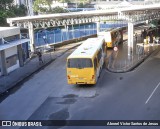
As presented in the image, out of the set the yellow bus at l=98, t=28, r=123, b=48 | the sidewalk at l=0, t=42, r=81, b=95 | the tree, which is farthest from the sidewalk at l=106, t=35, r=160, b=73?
the tree

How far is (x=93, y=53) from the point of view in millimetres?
24125

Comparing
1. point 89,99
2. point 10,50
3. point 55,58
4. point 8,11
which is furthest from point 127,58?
point 8,11

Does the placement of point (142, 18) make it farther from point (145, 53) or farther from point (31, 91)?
point (31, 91)

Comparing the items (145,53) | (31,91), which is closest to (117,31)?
(145,53)

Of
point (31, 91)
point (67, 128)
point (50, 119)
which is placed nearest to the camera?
point (67, 128)

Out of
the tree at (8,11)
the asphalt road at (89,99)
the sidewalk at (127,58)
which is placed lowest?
the asphalt road at (89,99)

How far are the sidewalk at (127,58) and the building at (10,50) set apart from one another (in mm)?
8830

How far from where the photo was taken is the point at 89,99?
68.3 ft

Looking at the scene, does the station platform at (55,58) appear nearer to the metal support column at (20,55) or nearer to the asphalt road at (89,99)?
the metal support column at (20,55)

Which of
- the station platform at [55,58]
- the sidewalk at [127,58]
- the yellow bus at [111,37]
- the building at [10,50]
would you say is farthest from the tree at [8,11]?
the sidewalk at [127,58]

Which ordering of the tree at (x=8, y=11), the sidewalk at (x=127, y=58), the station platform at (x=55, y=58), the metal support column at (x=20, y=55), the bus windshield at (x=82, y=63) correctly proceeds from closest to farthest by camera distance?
the bus windshield at (x=82, y=63), the station platform at (x=55, y=58), the sidewalk at (x=127, y=58), the metal support column at (x=20, y=55), the tree at (x=8, y=11)

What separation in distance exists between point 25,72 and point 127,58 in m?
10.6

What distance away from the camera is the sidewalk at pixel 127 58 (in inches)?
1138

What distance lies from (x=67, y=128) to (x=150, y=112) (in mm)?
4717
